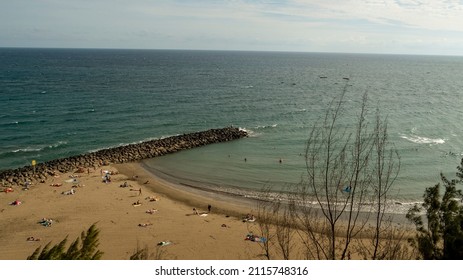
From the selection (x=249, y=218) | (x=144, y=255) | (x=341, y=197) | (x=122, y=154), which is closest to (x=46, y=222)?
(x=249, y=218)

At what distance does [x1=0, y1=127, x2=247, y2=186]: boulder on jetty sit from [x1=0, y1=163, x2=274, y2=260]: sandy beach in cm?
244

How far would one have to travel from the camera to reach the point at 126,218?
3338 centimetres

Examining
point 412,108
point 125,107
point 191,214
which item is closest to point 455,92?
point 412,108

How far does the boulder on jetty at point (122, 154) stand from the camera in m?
42.8

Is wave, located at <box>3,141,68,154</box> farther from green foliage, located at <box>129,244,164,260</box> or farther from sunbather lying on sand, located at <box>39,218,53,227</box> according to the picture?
green foliage, located at <box>129,244,164,260</box>

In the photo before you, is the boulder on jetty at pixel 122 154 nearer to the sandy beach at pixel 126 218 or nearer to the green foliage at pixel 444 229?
the sandy beach at pixel 126 218

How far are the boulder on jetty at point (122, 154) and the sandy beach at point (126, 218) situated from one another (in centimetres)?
244

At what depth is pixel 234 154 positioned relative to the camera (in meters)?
52.9

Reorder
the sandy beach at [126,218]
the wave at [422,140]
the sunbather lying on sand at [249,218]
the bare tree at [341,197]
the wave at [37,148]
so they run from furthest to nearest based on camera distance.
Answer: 1. the wave at [422,140]
2. the wave at [37,148]
3. the sunbather lying on sand at [249,218]
4. the sandy beach at [126,218]
5. the bare tree at [341,197]

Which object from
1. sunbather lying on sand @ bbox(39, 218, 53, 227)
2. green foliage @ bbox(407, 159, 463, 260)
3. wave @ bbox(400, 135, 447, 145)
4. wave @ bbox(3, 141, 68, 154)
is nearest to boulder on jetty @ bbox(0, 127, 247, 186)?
wave @ bbox(3, 141, 68, 154)

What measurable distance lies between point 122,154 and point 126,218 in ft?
62.9

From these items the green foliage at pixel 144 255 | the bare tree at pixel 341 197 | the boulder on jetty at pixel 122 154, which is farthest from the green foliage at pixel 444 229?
the boulder on jetty at pixel 122 154

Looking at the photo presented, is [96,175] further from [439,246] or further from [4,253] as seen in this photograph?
[439,246]

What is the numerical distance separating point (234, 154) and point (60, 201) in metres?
24.8
